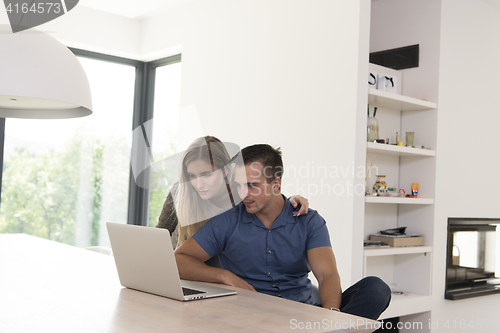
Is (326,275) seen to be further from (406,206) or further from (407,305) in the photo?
(406,206)

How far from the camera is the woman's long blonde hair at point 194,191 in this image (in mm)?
2105

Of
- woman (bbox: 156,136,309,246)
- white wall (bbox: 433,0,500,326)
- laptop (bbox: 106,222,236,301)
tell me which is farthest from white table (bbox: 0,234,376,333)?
white wall (bbox: 433,0,500,326)

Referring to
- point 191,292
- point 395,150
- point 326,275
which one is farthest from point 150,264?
point 395,150

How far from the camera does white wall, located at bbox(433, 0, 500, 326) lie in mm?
3410

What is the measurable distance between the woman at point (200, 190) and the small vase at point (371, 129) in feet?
3.88

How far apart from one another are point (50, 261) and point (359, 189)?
1758 millimetres

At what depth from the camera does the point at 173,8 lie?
170 inches

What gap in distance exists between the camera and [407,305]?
3.13 m

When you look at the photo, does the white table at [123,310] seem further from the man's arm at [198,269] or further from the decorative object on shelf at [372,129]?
the decorative object on shelf at [372,129]

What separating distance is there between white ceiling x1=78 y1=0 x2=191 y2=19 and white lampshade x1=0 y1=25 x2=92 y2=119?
2805mm

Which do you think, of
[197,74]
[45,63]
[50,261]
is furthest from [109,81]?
[45,63]

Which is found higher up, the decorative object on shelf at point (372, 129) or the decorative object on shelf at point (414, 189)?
the decorative object on shelf at point (372, 129)

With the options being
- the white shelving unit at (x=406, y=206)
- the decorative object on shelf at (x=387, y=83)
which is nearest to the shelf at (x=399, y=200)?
the white shelving unit at (x=406, y=206)

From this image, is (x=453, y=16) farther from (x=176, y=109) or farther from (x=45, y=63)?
(x=45, y=63)
